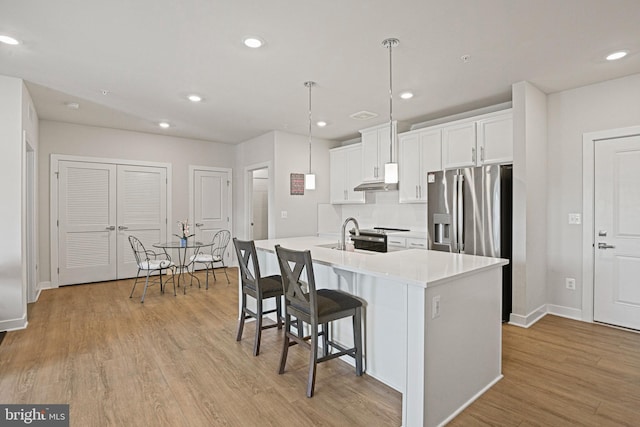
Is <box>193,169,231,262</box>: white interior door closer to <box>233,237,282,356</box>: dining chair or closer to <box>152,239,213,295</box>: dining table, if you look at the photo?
<box>152,239,213,295</box>: dining table

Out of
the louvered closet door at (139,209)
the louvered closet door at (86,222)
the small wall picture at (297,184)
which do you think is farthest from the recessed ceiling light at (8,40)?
the small wall picture at (297,184)

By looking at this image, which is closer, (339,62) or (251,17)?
(251,17)

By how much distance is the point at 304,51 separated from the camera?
2.83 m

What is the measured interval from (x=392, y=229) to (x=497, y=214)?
6.70 ft

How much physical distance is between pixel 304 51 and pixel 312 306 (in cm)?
210

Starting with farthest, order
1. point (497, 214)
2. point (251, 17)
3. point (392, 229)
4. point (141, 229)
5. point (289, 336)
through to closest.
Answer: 1. point (141, 229)
2. point (392, 229)
3. point (497, 214)
4. point (289, 336)
5. point (251, 17)

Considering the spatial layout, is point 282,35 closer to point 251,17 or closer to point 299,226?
point 251,17

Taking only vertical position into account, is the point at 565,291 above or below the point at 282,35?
below

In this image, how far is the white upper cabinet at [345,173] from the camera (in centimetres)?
578

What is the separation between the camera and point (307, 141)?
19.8 feet

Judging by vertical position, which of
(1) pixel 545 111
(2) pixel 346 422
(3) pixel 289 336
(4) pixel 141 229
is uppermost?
(1) pixel 545 111

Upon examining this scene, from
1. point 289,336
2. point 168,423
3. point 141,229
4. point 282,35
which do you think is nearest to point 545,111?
point 282,35

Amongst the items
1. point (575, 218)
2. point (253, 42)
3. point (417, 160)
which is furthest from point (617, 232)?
point (253, 42)

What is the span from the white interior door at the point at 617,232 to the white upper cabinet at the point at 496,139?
861 millimetres
